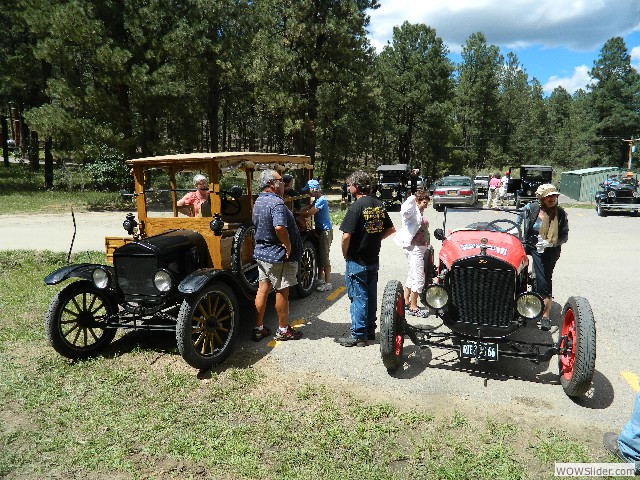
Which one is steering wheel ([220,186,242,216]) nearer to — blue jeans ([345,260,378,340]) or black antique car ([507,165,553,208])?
blue jeans ([345,260,378,340])

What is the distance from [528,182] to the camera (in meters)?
23.9

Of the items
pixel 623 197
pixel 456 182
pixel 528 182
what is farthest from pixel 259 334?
pixel 528 182

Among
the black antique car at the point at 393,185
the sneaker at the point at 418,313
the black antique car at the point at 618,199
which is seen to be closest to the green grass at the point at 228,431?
the sneaker at the point at 418,313

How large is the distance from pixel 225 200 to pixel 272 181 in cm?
157

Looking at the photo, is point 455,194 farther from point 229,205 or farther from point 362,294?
point 362,294

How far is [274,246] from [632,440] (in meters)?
3.51

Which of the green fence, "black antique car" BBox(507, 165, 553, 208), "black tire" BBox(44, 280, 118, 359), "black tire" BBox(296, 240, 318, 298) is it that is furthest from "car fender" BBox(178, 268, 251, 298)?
the green fence

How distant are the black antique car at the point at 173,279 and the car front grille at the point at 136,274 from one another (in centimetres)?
1

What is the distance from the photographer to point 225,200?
635 centimetres

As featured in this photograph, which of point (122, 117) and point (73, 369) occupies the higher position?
point (122, 117)

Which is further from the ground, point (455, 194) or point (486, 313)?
point (455, 194)

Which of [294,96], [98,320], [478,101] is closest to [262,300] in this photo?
[98,320]

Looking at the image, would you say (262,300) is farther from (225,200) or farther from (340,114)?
(340,114)

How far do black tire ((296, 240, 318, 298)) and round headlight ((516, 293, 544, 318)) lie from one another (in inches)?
132
